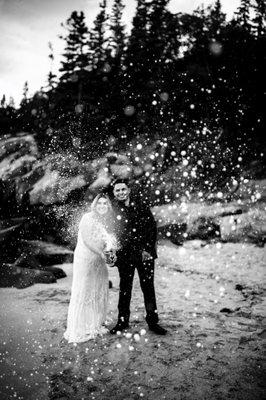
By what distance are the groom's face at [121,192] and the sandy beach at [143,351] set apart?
1.96 m

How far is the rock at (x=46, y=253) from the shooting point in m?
9.26

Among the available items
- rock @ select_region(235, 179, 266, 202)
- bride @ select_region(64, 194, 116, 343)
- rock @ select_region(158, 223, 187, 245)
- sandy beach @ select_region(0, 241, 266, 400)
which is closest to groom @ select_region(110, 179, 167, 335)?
bride @ select_region(64, 194, 116, 343)

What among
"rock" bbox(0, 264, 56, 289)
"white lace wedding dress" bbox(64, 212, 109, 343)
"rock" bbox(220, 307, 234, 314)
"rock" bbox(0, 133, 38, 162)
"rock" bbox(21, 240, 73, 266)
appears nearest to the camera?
"white lace wedding dress" bbox(64, 212, 109, 343)

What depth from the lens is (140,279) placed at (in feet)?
13.3

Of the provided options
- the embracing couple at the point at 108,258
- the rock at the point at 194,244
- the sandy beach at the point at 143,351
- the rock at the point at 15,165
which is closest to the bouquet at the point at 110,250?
the embracing couple at the point at 108,258

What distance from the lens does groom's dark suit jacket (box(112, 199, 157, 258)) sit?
Answer: 3994 mm

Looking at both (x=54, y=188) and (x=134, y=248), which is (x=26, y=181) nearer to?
(x=54, y=188)

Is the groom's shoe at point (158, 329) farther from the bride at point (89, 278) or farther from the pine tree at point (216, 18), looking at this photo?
the pine tree at point (216, 18)

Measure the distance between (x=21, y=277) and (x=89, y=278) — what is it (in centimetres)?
376

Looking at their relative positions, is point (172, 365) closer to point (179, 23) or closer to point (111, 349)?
point (111, 349)

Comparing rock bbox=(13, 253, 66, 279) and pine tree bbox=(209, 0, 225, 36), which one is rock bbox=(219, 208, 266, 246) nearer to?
rock bbox=(13, 253, 66, 279)

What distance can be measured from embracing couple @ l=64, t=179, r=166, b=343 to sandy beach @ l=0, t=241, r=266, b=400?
26 cm

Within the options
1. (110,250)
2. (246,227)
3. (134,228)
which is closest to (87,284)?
(110,250)

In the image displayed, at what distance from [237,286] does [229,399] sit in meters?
4.26
